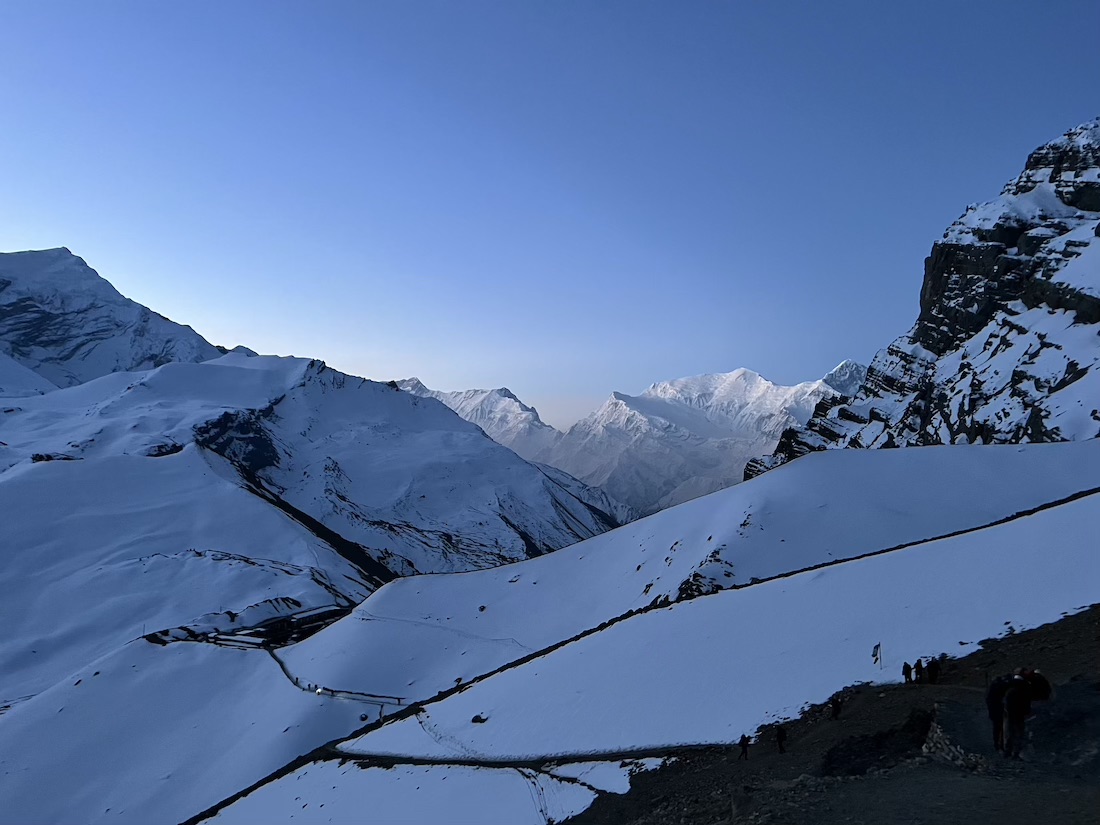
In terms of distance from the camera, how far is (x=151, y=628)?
219 ft

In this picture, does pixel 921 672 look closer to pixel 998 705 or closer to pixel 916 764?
pixel 916 764

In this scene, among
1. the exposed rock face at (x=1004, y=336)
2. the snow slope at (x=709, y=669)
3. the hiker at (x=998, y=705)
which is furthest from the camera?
the exposed rock face at (x=1004, y=336)

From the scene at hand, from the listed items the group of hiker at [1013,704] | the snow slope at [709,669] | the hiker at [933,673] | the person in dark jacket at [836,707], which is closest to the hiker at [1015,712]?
the group of hiker at [1013,704]

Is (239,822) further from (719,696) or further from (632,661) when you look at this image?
(719,696)

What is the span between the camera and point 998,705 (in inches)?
465

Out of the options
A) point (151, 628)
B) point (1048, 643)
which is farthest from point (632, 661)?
point (151, 628)

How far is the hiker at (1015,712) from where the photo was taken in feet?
37.5

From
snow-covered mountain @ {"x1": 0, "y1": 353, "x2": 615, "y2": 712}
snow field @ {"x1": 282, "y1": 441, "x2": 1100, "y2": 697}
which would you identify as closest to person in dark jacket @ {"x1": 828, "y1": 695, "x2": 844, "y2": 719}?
snow field @ {"x1": 282, "y1": 441, "x2": 1100, "y2": 697}

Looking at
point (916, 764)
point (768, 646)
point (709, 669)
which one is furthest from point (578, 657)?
point (916, 764)

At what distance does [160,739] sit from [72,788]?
4.80 m

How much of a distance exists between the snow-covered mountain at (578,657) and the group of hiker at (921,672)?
3.26 ft

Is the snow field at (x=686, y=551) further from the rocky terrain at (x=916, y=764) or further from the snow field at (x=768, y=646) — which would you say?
the rocky terrain at (x=916, y=764)

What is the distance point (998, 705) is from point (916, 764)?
210 cm

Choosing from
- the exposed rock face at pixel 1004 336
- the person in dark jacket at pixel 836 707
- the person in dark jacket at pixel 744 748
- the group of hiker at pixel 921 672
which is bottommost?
the person in dark jacket at pixel 744 748
